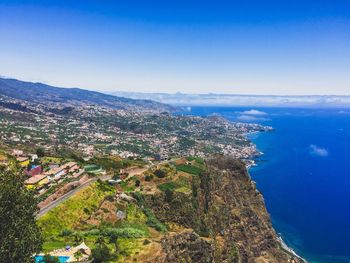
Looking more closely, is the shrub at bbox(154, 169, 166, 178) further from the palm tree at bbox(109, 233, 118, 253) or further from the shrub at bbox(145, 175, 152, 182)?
the palm tree at bbox(109, 233, 118, 253)

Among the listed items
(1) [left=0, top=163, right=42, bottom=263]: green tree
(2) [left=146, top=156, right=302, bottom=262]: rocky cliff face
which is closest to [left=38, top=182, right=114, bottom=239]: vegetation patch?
(2) [left=146, top=156, right=302, bottom=262]: rocky cliff face

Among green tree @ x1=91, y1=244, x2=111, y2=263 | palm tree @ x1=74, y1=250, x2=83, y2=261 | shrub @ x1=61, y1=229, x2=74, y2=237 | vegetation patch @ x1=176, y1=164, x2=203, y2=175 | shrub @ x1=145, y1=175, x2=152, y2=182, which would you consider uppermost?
green tree @ x1=91, y1=244, x2=111, y2=263

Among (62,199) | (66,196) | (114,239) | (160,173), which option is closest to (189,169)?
(160,173)

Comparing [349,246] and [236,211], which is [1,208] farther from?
[349,246]

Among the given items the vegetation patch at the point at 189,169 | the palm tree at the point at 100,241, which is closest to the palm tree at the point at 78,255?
the palm tree at the point at 100,241

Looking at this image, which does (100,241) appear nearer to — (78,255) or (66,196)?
(78,255)

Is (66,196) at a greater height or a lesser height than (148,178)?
greater
